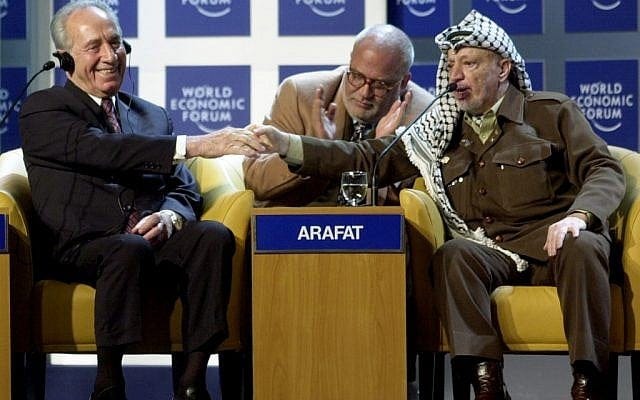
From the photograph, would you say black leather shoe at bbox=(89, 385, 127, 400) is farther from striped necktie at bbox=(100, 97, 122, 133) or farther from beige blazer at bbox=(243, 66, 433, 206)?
beige blazer at bbox=(243, 66, 433, 206)

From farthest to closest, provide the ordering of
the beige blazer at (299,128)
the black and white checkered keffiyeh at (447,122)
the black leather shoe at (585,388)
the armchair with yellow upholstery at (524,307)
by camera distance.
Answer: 1. the beige blazer at (299,128)
2. the black and white checkered keffiyeh at (447,122)
3. the armchair with yellow upholstery at (524,307)
4. the black leather shoe at (585,388)

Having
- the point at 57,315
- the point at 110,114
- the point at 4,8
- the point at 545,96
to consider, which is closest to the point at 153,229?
the point at 57,315

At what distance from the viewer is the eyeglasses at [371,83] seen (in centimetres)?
442

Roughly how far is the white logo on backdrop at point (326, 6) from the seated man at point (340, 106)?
70cm

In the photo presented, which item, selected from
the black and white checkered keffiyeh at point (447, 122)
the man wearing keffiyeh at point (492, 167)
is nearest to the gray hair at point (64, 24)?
the man wearing keffiyeh at point (492, 167)

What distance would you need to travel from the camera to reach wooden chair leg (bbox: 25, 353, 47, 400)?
3.99 meters

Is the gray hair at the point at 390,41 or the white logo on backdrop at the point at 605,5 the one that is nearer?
the gray hair at the point at 390,41

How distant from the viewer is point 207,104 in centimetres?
538

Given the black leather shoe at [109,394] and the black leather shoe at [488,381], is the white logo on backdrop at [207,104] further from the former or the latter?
the black leather shoe at [488,381]

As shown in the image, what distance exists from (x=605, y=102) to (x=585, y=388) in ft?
7.79

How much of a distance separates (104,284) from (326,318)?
0.67m

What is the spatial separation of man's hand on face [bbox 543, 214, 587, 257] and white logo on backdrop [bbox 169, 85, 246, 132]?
2.01 meters

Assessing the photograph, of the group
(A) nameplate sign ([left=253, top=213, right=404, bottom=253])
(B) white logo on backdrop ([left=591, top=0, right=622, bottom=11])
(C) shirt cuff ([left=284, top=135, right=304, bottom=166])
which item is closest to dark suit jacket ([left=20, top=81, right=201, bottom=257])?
(C) shirt cuff ([left=284, top=135, right=304, bottom=166])

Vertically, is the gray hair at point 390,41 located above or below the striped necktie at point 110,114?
above
